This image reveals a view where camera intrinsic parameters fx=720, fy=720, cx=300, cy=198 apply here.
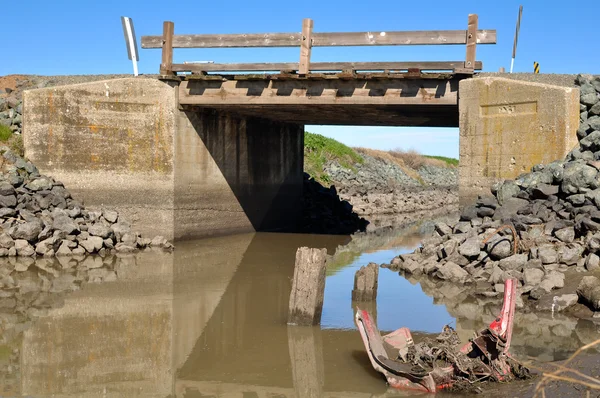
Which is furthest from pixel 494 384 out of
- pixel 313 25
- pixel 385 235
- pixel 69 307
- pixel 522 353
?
pixel 385 235

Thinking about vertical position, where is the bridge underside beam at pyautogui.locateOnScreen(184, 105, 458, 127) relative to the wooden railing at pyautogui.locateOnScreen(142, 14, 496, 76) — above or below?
below

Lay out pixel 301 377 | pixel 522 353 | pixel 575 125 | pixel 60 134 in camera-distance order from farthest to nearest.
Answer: pixel 60 134
pixel 575 125
pixel 522 353
pixel 301 377

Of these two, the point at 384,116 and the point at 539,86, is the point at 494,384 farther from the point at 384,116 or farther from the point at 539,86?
the point at 384,116

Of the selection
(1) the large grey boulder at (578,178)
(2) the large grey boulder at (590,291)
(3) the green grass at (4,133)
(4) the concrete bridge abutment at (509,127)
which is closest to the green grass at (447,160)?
(4) the concrete bridge abutment at (509,127)

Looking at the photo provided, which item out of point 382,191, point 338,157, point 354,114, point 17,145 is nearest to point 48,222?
point 17,145

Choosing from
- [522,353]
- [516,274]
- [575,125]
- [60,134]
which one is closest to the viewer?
[522,353]

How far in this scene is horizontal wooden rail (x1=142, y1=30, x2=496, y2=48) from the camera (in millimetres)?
17031

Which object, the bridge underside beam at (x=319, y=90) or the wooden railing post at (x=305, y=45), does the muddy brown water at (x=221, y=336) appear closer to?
the bridge underside beam at (x=319, y=90)

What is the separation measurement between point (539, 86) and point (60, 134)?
40.2 ft

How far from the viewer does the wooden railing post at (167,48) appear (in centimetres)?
1925

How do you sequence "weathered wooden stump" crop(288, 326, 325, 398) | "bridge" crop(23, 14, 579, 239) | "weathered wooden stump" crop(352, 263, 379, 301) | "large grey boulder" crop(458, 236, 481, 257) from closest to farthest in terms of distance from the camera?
"weathered wooden stump" crop(288, 326, 325, 398), "weathered wooden stump" crop(352, 263, 379, 301), "large grey boulder" crop(458, 236, 481, 257), "bridge" crop(23, 14, 579, 239)

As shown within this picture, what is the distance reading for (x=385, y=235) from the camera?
2536 cm

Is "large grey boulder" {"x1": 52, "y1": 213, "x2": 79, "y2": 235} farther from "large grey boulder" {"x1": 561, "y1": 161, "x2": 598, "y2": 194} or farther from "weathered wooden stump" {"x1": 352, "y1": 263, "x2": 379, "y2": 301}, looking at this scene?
"large grey boulder" {"x1": 561, "y1": 161, "x2": 598, "y2": 194}

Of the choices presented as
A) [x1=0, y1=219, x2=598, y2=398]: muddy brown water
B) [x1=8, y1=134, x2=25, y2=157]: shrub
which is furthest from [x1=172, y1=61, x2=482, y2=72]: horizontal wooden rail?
[x1=0, y1=219, x2=598, y2=398]: muddy brown water
